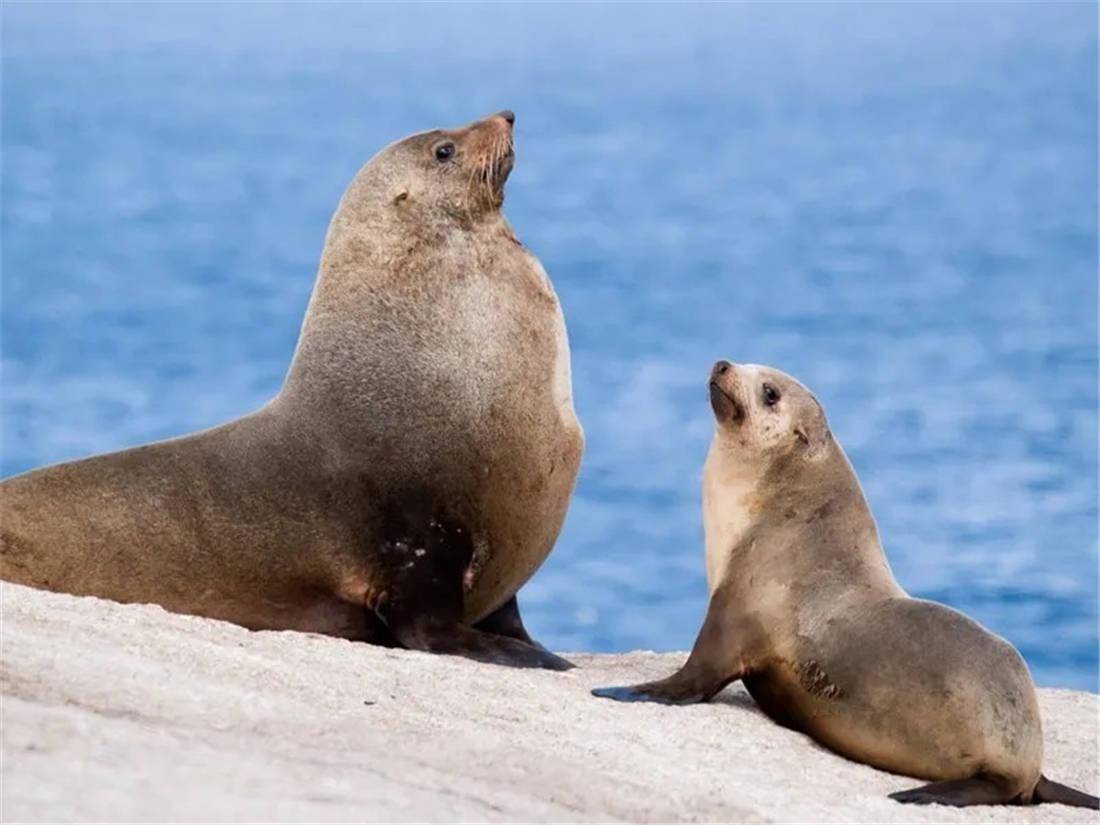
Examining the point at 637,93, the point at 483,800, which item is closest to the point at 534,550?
the point at 483,800

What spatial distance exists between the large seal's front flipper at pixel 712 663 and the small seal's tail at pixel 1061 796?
3.44ft

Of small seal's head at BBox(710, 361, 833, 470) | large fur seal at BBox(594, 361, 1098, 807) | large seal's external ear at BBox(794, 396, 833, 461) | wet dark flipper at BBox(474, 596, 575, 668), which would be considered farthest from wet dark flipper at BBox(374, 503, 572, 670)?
large seal's external ear at BBox(794, 396, 833, 461)

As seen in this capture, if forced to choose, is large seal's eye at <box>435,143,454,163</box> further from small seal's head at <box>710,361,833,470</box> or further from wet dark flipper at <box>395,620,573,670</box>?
wet dark flipper at <box>395,620,573,670</box>

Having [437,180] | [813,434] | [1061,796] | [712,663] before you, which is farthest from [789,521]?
[437,180]

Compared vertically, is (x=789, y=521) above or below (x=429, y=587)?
above

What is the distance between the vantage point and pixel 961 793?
7.77m

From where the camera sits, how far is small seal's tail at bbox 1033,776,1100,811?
319 inches

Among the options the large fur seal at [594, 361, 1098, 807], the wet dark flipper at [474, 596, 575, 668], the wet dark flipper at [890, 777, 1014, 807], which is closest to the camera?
the wet dark flipper at [890, 777, 1014, 807]

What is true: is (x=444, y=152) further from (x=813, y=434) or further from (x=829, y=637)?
(x=829, y=637)

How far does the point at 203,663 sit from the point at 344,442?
5.90 ft

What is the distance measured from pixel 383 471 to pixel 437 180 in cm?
130

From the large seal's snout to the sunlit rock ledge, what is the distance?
1040 mm

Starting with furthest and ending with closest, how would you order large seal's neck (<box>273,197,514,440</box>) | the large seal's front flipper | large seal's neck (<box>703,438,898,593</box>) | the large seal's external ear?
A: 1. the large seal's external ear
2. large seal's neck (<box>273,197,514,440</box>)
3. large seal's neck (<box>703,438,898,593</box>)
4. the large seal's front flipper

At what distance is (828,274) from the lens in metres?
65.5
